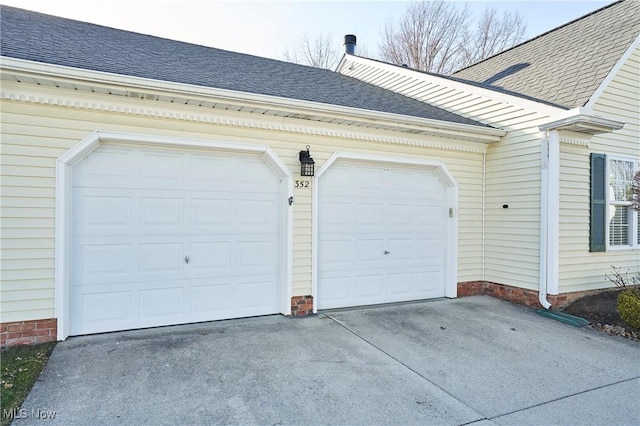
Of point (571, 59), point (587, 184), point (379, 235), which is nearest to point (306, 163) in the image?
point (379, 235)

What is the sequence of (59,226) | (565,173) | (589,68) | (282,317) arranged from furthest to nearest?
(589,68), (565,173), (282,317), (59,226)

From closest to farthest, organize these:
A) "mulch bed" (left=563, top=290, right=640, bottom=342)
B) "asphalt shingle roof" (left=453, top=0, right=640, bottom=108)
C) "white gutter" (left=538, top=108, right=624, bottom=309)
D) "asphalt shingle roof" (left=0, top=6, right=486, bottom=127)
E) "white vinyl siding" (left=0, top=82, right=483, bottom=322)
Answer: "white vinyl siding" (left=0, top=82, right=483, bottom=322) < "asphalt shingle roof" (left=0, top=6, right=486, bottom=127) < "mulch bed" (left=563, top=290, right=640, bottom=342) < "white gutter" (left=538, top=108, right=624, bottom=309) < "asphalt shingle roof" (left=453, top=0, right=640, bottom=108)

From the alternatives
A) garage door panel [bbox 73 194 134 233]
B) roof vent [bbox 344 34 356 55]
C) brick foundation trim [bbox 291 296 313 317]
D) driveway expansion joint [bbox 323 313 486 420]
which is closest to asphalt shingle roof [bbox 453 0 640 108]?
roof vent [bbox 344 34 356 55]

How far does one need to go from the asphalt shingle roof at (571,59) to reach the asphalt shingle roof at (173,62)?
162 cm

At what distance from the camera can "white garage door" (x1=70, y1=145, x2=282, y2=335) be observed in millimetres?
4590

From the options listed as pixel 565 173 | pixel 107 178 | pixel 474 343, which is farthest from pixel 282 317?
pixel 565 173

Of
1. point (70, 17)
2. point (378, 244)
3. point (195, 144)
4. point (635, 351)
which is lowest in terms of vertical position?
point (635, 351)

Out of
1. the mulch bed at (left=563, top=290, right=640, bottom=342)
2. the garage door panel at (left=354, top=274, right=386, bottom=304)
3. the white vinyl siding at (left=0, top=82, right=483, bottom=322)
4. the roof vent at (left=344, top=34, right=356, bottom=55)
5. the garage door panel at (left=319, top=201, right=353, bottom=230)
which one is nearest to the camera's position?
the white vinyl siding at (left=0, top=82, right=483, bottom=322)

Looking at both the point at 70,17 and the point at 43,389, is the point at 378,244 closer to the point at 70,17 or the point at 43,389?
the point at 43,389

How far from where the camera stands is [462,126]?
21.5ft

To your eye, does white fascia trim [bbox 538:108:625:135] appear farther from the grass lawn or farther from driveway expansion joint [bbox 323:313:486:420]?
the grass lawn

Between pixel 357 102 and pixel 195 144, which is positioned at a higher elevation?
pixel 357 102

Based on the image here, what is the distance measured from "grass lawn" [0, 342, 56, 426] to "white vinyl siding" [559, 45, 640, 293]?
7236 millimetres

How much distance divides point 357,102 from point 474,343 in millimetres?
4193
